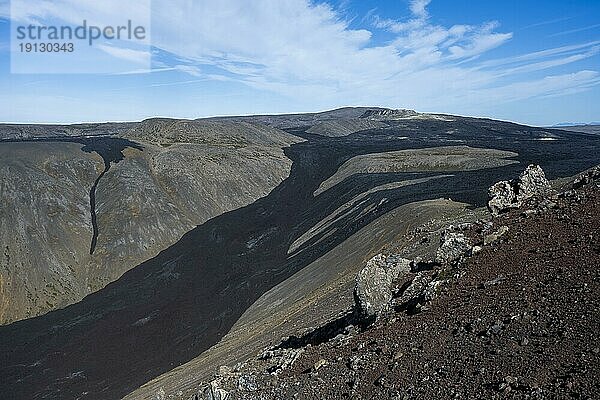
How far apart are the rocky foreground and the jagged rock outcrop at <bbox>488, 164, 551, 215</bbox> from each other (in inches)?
13.3

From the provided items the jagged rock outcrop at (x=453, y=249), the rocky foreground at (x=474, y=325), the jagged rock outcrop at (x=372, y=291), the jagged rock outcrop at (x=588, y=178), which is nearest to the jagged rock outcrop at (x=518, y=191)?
the rocky foreground at (x=474, y=325)

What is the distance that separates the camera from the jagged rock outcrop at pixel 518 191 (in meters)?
22.5

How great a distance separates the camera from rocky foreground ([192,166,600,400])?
11656mm

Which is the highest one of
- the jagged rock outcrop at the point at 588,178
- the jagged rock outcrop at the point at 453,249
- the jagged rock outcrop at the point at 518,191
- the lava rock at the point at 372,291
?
the jagged rock outcrop at the point at 588,178

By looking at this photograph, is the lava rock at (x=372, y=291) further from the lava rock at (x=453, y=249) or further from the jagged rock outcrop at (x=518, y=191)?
the jagged rock outcrop at (x=518, y=191)

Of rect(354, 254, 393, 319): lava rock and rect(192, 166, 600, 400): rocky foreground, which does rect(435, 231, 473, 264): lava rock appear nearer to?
rect(192, 166, 600, 400): rocky foreground

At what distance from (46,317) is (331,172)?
57344mm

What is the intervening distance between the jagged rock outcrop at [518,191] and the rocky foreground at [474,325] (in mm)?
337

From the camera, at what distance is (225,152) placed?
103375 millimetres

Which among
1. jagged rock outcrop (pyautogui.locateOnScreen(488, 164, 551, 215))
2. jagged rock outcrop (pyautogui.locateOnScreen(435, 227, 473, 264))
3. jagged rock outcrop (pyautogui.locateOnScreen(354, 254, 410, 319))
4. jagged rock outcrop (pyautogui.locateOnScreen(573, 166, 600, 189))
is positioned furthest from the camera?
jagged rock outcrop (pyautogui.locateOnScreen(488, 164, 551, 215))

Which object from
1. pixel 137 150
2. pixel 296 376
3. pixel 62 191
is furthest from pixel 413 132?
pixel 296 376

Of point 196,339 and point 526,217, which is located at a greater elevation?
point 526,217

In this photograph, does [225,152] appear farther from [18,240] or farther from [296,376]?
[296,376]

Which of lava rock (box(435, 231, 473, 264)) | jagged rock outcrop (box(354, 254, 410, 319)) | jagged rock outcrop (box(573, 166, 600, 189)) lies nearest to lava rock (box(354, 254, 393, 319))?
jagged rock outcrop (box(354, 254, 410, 319))
